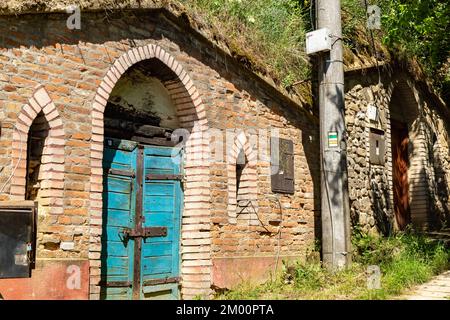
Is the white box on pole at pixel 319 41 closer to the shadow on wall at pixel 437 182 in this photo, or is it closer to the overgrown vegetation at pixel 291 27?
the overgrown vegetation at pixel 291 27

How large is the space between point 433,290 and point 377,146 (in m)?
4.17

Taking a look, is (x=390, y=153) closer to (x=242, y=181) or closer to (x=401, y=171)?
(x=401, y=171)

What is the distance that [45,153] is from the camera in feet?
18.6

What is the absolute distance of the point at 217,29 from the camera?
24.5ft

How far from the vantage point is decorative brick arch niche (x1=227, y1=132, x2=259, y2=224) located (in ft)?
24.6

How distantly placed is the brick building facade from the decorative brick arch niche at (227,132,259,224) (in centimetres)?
2

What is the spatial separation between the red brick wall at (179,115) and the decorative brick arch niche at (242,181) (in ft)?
0.16

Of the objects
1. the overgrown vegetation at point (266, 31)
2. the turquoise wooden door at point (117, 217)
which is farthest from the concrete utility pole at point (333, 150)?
the turquoise wooden door at point (117, 217)

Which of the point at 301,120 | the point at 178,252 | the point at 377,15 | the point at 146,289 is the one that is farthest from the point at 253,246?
the point at 377,15

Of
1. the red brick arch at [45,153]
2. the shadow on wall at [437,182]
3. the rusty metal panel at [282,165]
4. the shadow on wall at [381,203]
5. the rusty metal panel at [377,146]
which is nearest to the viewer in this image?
the red brick arch at [45,153]

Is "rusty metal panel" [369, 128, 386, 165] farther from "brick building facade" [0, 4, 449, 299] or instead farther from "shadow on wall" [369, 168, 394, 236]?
"brick building facade" [0, 4, 449, 299]

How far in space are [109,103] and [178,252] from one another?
2049 mm

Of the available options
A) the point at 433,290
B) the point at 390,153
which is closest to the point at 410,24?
the point at 390,153

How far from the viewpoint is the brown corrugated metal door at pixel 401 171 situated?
1191 cm
